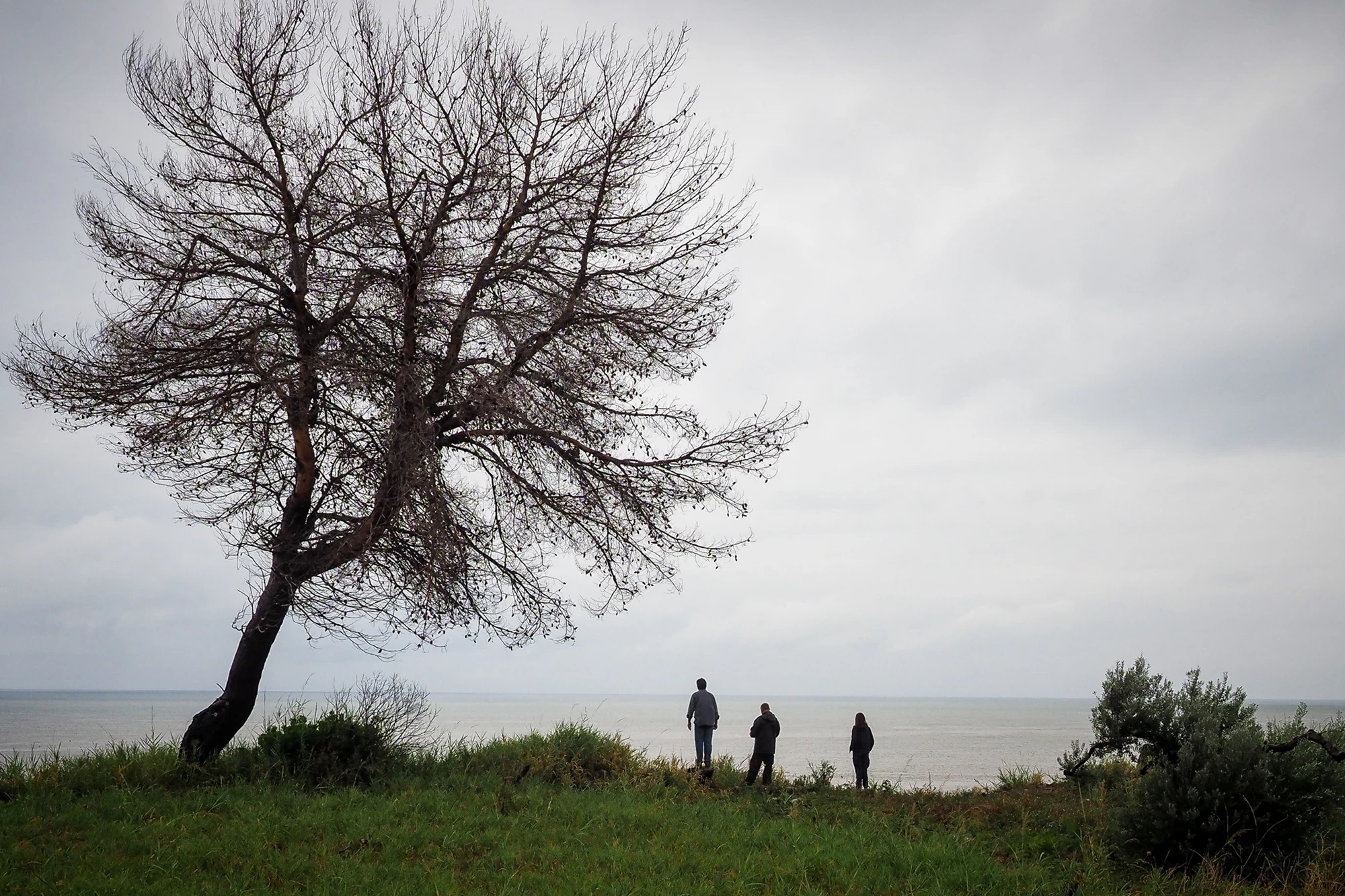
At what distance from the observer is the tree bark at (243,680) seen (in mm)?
12656

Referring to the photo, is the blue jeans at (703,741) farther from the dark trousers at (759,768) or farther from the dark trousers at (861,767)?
the dark trousers at (861,767)

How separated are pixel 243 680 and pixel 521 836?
6.10 m

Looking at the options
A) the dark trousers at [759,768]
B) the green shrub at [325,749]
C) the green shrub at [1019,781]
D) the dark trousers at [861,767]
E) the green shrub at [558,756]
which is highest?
the green shrub at [325,749]

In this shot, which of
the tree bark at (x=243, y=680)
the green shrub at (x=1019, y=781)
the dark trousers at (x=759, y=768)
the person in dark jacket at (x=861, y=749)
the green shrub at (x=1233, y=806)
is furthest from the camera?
the person in dark jacket at (x=861, y=749)

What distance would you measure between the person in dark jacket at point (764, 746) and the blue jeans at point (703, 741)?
1.78m

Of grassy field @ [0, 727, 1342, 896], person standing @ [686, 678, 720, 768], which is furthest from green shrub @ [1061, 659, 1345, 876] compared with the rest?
person standing @ [686, 678, 720, 768]

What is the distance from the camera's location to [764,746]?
14.4 m

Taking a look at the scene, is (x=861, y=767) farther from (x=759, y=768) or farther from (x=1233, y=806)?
(x=1233, y=806)

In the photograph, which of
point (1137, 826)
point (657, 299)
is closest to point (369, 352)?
point (657, 299)

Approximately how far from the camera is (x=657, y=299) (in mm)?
14344

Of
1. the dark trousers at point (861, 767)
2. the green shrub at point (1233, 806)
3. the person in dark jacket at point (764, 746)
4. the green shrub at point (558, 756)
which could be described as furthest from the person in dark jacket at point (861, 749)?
the green shrub at point (1233, 806)

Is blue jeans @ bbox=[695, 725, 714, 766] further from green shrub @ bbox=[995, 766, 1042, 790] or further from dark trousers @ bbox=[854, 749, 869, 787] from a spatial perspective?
green shrub @ bbox=[995, 766, 1042, 790]

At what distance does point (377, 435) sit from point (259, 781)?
4812mm

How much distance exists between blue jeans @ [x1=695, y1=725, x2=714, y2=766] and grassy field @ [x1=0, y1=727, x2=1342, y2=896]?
3565 mm
